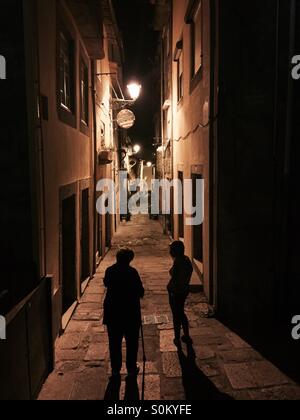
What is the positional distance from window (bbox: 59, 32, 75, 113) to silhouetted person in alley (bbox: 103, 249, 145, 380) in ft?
15.0

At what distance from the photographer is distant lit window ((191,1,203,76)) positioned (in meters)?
10.4

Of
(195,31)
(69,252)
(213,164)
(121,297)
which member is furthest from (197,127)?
(121,297)

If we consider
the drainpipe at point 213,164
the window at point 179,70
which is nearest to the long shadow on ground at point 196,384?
the drainpipe at point 213,164

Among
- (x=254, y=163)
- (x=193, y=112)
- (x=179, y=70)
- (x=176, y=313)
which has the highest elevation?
(x=179, y=70)

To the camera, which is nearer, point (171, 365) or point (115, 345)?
point (115, 345)

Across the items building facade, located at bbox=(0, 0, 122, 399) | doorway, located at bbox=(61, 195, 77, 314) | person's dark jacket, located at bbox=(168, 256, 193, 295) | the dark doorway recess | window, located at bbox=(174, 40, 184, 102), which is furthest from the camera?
window, located at bbox=(174, 40, 184, 102)

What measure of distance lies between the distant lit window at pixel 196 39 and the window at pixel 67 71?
3.04 metres

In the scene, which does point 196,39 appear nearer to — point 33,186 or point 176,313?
point 33,186

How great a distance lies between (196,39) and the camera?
11.0m

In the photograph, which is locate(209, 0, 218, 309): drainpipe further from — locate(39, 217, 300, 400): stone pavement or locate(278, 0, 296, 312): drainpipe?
locate(278, 0, 296, 312): drainpipe

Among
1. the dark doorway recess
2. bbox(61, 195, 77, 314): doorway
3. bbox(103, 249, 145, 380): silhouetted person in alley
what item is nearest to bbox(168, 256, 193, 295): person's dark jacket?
bbox(103, 249, 145, 380): silhouetted person in alley

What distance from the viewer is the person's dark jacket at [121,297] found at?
18.7ft

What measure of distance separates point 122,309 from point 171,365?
4.45ft
